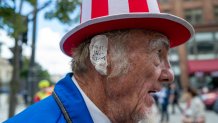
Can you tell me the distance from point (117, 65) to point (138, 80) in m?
0.11

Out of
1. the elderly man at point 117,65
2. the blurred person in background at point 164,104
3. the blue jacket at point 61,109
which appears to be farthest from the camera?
the blurred person in background at point 164,104

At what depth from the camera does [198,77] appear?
42938 millimetres

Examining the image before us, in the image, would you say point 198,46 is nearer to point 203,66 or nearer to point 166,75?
point 203,66

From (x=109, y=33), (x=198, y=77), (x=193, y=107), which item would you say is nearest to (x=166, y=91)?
(x=193, y=107)

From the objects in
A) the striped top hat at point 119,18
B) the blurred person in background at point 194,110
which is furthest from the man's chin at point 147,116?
the blurred person in background at point 194,110

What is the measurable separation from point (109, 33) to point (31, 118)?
0.51 metres

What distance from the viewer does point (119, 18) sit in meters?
1.84

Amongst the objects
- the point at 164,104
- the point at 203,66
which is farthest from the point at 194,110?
the point at 203,66

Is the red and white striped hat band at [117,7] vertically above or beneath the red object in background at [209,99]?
above

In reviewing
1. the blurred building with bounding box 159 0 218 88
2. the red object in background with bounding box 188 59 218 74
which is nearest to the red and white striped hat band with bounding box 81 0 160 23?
the blurred building with bounding box 159 0 218 88

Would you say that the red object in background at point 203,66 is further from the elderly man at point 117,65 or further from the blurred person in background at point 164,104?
the elderly man at point 117,65

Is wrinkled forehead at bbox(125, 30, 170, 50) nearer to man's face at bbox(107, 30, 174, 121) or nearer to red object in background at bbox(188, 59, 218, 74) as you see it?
man's face at bbox(107, 30, 174, 121)

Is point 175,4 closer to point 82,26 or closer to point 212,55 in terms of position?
point 212,55

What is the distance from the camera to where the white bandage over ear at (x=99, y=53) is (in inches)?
73.2
